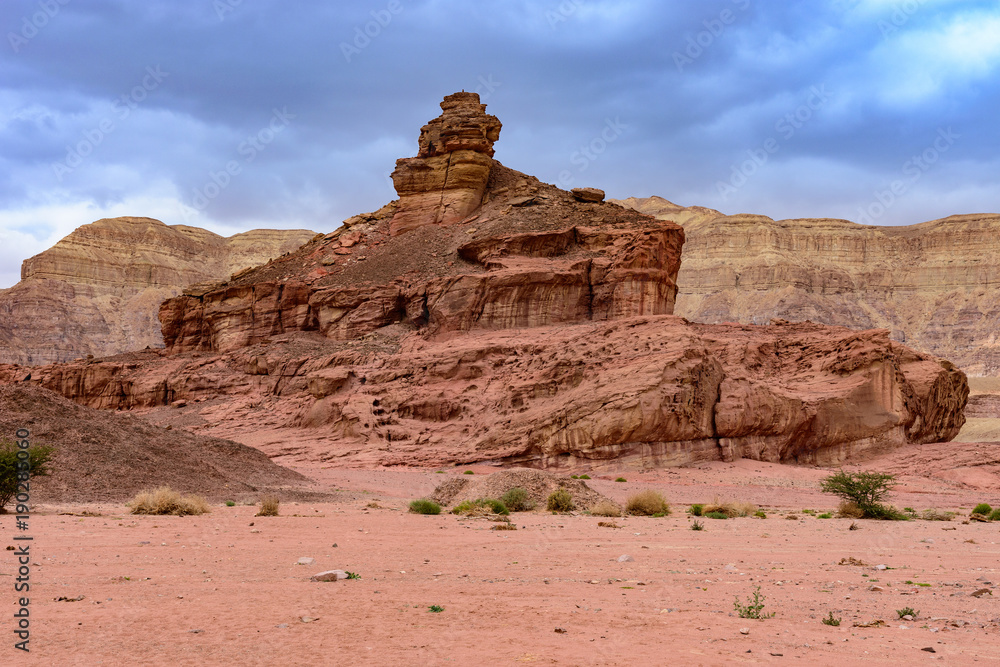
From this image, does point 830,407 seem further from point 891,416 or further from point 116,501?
point 116,501

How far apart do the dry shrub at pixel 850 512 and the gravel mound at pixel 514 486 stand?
5009 mm

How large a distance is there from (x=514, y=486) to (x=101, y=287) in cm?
11595

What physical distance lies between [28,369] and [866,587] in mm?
54265

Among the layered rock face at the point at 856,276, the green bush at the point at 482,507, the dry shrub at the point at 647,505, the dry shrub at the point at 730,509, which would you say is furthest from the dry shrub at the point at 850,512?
the layered rock face at the point at 856,276

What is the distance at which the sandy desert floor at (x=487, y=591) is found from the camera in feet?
21.6

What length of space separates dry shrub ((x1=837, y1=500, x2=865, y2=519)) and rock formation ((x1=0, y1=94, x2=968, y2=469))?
1013cm

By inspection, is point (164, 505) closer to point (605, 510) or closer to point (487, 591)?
point (605, 510)

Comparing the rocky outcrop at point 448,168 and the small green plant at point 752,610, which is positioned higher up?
the rocky outcrop at point 448,168

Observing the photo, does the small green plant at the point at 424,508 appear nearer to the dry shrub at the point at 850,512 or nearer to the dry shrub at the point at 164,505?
the dry shrub at the point at 164,505

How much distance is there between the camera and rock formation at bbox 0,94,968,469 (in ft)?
101

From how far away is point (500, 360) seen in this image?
3675 cm

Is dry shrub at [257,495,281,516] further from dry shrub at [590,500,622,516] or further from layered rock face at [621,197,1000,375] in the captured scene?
layered rock face at [621,197,1000,375]

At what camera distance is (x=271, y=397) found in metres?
42.1

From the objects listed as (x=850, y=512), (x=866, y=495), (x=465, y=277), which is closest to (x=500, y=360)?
(x=465, y=277)
